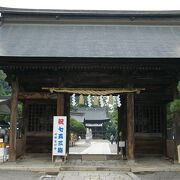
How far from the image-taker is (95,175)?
11.5m

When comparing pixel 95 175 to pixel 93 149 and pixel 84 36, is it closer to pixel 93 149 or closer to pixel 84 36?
pixel 84 36

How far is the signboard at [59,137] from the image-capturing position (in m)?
13.4

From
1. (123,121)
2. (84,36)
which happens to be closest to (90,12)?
(84,36)

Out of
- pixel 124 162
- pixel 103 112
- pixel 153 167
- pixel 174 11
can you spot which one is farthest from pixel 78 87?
pixel 103 112

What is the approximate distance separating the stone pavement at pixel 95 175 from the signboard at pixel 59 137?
1.37 metres

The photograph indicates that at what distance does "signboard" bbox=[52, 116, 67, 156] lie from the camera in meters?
13.4

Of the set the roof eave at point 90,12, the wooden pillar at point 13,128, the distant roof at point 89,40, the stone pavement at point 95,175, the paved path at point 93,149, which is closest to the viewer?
the stone pavement at point 95,175

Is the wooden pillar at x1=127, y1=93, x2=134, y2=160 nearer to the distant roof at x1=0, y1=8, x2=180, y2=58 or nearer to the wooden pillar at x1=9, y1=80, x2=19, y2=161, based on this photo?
the distant roof at x1=0, y1=8, x2=180, y2=58

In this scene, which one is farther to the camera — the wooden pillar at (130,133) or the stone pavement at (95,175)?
the wooden pillar at (130,133)

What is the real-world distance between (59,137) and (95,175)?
2563 mm

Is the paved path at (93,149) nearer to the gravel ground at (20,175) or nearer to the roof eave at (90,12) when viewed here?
the roof eave at (90,12)

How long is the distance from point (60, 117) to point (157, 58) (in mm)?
4330

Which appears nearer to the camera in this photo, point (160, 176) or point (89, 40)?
point (160, 176)

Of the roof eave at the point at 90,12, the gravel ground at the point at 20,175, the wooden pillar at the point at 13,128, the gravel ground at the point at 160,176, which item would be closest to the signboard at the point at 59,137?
the gravel ground at the point at 20,175
